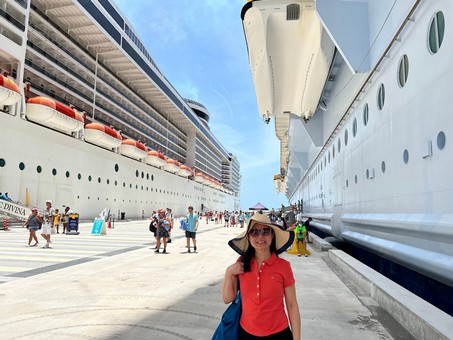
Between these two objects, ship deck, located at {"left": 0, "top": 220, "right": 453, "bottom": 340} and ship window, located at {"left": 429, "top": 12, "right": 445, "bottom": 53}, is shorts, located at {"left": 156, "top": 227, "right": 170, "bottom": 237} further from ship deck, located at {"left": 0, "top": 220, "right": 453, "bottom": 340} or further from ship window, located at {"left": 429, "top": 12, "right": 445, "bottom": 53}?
ship window, located at {"left": 429, "top": 12, "right": 445, "bottom": 53}

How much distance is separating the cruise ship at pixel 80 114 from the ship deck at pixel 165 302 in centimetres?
1629

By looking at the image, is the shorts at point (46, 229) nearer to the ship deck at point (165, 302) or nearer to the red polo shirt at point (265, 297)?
the ship deck at point (165, 302)

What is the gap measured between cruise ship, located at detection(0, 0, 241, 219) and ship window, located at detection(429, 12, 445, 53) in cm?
2171

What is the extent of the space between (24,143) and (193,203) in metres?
47.2

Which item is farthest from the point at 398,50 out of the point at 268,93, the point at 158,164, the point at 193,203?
the point at 193,203

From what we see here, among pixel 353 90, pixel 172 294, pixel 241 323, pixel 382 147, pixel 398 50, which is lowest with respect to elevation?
pixel 172 294

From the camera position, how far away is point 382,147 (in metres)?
6.86

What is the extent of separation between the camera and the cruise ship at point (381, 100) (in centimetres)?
445

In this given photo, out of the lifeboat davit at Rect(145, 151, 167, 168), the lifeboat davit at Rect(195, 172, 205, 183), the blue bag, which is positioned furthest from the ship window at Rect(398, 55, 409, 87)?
the lifeboat davit at Rect(195, 172, 205, 183)

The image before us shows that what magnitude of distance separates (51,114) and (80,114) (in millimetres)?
4831

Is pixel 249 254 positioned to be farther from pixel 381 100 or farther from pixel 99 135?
pixel 99 135

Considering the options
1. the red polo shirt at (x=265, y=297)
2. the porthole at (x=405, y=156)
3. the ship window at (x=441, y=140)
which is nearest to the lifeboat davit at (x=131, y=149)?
the porthole at (x=405, y=156)

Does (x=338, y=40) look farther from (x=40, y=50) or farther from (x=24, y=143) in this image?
(x=40, y=50)

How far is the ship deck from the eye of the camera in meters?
3.56
